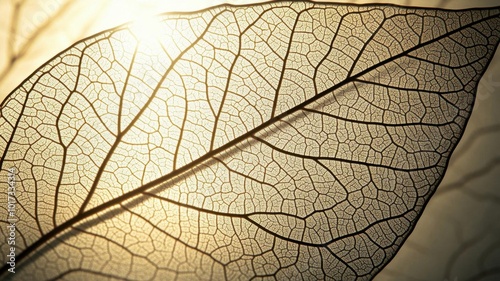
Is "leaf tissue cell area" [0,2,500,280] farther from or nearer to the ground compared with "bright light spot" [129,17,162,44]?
nearer to the ground

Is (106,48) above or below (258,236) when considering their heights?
above

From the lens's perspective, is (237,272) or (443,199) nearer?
(237,272)

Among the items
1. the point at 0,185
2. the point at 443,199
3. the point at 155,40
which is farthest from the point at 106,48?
the point at 443,199

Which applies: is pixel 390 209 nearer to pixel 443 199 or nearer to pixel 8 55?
pixel 443 199

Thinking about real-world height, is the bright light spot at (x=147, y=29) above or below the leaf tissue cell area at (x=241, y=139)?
above
